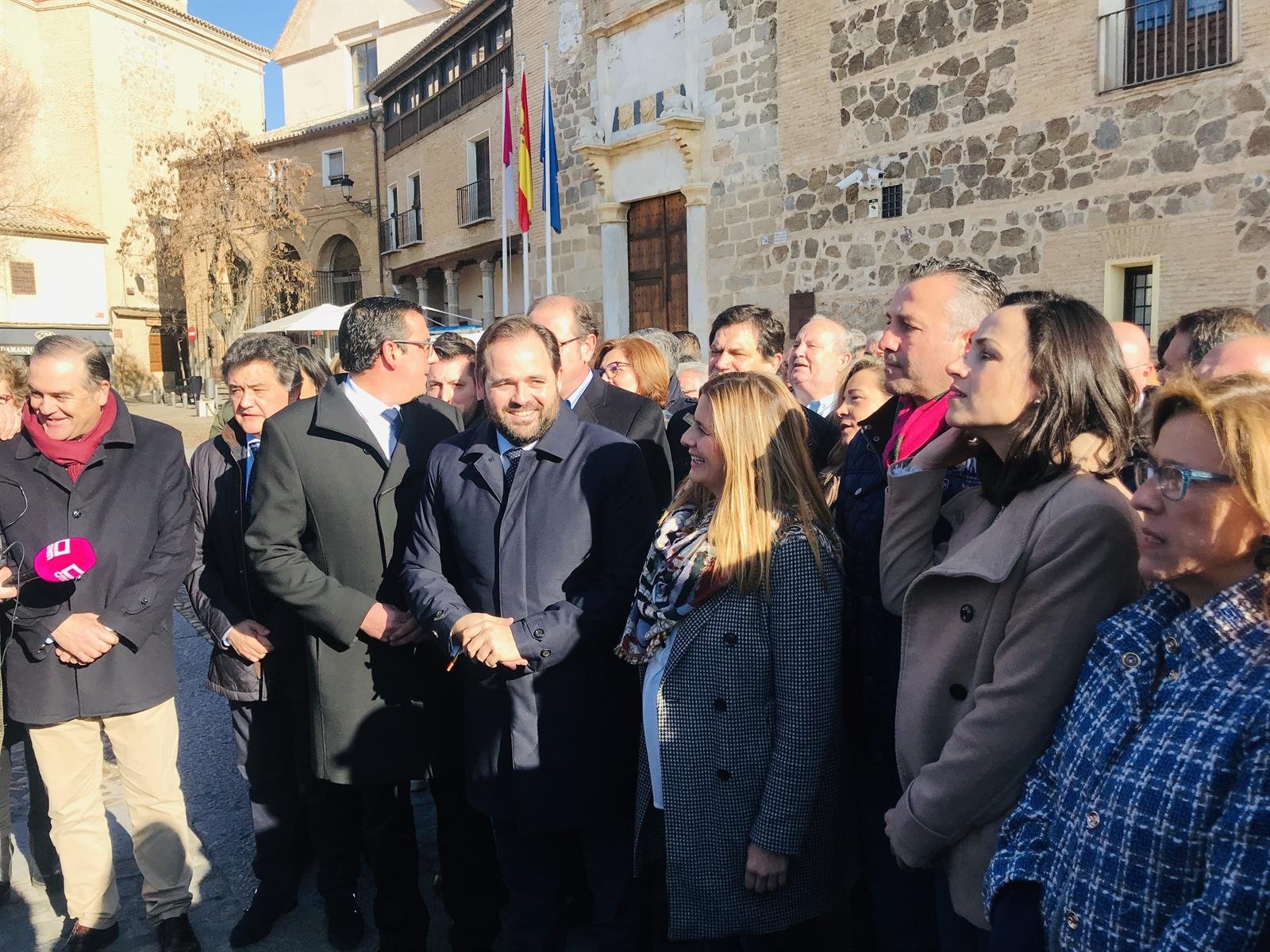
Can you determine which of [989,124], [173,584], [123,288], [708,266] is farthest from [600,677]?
[123,288]

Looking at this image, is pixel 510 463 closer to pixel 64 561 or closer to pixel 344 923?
pixel 64 561

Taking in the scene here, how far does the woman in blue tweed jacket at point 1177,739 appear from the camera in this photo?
1.40 m

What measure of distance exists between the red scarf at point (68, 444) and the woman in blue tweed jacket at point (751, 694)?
2.08m

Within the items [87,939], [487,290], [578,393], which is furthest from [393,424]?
[487,290]

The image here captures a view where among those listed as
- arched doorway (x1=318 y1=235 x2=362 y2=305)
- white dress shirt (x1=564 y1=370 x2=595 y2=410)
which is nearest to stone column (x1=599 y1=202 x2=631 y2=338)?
white dress shirt (x1=564 y1=370 x2=595 y2=410)

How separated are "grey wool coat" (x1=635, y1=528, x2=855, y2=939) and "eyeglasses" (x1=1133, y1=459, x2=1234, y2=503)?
3.02 feet

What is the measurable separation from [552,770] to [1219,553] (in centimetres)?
180

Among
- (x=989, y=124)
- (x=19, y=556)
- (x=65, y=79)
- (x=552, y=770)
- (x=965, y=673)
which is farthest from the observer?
(x=65, y=79)

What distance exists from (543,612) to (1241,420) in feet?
5.78

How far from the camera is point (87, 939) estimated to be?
3158 millimetres

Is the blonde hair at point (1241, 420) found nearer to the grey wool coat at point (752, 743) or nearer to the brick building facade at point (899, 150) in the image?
the grey wool coat at point (752, 743)

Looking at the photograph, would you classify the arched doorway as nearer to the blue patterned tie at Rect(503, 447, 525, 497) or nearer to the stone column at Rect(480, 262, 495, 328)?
the stone column at Rect(480, 262, 495, 328)

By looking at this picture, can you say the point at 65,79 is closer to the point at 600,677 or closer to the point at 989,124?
the point at 989,124

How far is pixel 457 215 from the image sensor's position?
2400 centimetres
